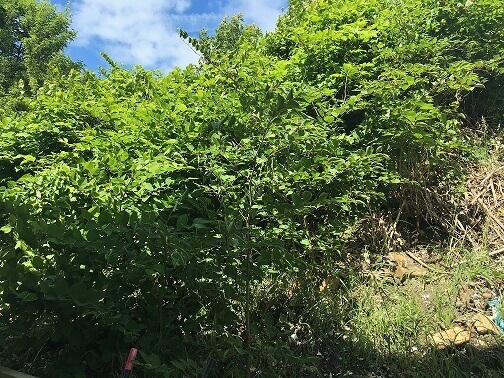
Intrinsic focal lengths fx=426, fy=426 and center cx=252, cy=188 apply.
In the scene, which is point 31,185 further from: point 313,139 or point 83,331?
point 313,139

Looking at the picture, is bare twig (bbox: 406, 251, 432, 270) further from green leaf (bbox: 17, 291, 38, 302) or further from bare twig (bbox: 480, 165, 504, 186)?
green leaf (bbox: 17, 291, 38, 302)

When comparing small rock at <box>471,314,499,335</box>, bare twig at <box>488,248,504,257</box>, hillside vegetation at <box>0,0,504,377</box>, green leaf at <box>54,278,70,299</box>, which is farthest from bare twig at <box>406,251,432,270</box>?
green leaf at <box>54,278,70,299</box>

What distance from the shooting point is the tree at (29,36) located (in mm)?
18625

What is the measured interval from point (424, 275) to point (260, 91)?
6.48 feet

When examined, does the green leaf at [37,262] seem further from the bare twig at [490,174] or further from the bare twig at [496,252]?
the bare twig at [490,174]

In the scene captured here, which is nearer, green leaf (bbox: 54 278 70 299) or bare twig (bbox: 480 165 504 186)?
green leaf (bbox: 54 278 70 299)

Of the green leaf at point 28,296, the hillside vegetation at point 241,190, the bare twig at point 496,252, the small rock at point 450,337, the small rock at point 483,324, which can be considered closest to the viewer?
the green leaf at point 28,296

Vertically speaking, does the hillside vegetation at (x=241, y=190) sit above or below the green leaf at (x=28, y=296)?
above

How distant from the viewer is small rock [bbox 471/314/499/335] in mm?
2832

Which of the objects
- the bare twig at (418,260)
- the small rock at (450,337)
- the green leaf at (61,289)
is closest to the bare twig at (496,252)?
the bare twig at (418,260)

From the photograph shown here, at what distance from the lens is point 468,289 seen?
10.6ft

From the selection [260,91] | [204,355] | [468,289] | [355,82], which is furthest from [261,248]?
[355,82]

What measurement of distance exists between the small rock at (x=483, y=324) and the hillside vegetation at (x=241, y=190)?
47cm

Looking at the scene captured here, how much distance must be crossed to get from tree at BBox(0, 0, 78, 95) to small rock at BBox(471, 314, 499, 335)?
61.4 ft
